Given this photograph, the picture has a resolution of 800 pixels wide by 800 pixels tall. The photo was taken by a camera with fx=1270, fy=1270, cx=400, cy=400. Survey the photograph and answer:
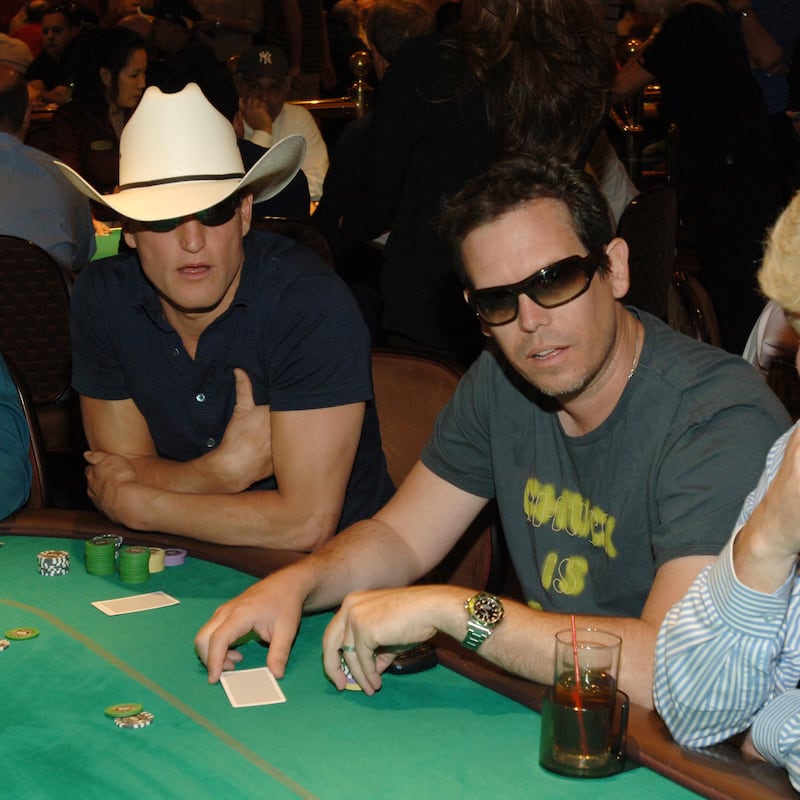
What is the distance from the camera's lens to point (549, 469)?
227cm

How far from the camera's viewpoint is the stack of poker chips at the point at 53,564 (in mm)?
2244

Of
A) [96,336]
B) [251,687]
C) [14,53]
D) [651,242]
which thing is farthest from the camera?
[14,53]

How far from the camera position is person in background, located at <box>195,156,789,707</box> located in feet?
5.97

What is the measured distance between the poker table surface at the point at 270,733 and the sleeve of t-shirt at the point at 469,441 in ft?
1.71

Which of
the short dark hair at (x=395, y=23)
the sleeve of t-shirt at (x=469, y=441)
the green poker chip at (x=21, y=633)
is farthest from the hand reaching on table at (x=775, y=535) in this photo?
the short dark hair at (x=395, y=23)

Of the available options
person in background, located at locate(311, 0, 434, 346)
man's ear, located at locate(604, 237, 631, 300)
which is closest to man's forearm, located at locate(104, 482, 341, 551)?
man's ear, located at locate(604, 237, 631, 300)

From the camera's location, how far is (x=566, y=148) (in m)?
→ 3.65

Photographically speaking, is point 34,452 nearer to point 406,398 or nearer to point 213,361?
point 213,361

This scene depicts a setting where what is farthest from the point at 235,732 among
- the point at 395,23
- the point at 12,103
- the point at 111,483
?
the point at 12,103

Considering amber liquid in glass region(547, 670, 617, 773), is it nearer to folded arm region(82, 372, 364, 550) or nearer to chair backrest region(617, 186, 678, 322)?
folded arm region(82, 372, 364, 550)

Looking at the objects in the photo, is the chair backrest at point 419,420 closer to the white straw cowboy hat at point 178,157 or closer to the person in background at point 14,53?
the white straw cowboy hat at point 178,157

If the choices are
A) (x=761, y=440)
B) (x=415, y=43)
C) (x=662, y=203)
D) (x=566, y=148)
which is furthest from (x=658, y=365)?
(x=662, y=203)

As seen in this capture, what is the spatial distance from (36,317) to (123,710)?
2.97 m

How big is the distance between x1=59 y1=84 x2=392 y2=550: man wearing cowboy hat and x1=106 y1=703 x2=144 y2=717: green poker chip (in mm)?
802
